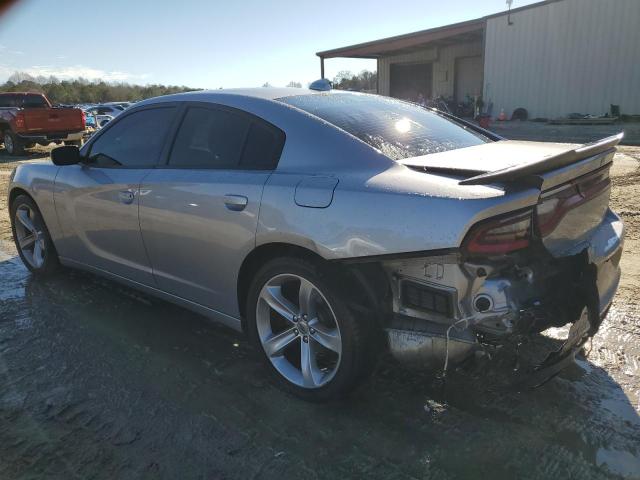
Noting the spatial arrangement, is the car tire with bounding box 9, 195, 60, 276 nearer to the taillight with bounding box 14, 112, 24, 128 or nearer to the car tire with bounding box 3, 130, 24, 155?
the taillight with bounding box 14, 112, 24, 128

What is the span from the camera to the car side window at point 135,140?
3596 mm

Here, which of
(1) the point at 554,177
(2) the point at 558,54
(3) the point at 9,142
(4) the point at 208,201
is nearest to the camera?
(1) the point at 554,177

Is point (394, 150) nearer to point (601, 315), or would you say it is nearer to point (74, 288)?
point (601, 315)

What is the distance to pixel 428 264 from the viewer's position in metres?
2.31

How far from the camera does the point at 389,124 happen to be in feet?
10.2

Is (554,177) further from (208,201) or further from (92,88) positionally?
(92,88)

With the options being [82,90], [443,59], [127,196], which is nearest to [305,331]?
[127,196]

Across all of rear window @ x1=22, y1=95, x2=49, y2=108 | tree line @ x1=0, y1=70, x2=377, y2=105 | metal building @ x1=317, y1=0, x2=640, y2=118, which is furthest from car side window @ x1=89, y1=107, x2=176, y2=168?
tree line @ x1=0, y1=70, x2=377, y2=105

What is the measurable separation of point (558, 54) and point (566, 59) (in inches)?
16.4

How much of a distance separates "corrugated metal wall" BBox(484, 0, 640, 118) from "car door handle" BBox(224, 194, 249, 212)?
21.6 m

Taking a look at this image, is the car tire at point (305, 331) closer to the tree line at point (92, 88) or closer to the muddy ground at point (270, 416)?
the muddy ground at point (270, 416)

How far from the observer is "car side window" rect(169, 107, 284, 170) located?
2.96 meters

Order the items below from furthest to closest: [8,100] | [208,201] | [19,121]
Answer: [8,100] → [19,121] → [208,201]

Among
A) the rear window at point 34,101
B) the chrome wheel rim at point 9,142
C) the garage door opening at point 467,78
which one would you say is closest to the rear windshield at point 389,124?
the chrome wheel rim at point 9,142
